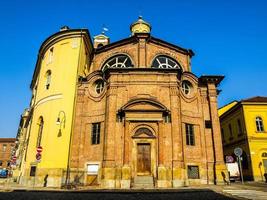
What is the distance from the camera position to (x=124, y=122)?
1922cm

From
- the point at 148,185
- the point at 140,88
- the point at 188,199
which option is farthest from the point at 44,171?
the point at 188,199

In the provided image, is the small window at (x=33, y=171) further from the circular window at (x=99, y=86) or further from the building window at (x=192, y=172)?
the building window at (x=192, y=172)

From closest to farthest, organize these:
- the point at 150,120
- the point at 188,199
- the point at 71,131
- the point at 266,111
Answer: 1. the point at 188,199
2. the point at 150,120
3. the point at 71,131
4. the point at 266,111

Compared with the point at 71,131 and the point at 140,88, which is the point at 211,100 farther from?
the point at 71,131

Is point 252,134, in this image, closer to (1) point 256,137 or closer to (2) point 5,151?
(1) point 256,137


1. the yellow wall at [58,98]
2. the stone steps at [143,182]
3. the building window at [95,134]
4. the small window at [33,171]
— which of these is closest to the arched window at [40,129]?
the yellow wall at [58,98]

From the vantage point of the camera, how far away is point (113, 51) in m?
25.3

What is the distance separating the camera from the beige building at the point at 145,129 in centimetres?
1823

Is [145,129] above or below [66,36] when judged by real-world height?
below

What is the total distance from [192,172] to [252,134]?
42.5ft

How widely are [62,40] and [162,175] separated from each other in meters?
16.4

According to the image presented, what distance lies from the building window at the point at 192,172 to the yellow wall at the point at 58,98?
399 inches

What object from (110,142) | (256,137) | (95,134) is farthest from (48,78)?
(256,137)

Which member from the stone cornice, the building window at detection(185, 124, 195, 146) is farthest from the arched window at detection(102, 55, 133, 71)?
the building window at detection(185, 124, 195, 146)
